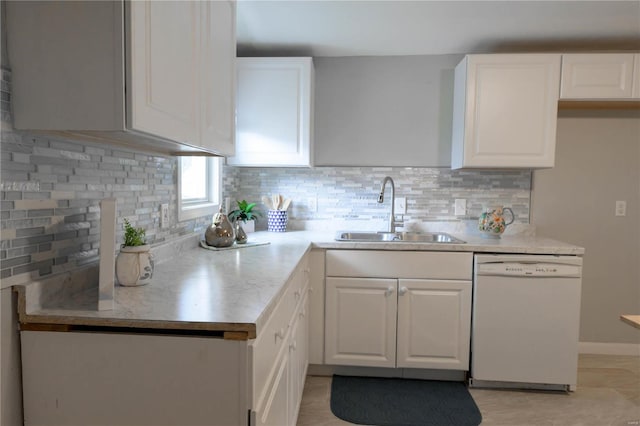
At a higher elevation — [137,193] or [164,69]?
[164,69]

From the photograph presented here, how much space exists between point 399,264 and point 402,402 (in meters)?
0.75

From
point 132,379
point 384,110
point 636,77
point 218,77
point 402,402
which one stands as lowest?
point 402,402

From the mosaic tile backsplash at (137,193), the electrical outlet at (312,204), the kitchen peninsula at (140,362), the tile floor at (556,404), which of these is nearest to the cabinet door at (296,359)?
the tile floor at (556,404)

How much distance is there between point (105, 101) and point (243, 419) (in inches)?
31.4

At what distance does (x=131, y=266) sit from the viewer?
3.98 feet

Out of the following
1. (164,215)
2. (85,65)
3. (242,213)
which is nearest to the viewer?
(85,65)

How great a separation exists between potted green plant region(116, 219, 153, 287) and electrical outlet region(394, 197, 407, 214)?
78.3 inches

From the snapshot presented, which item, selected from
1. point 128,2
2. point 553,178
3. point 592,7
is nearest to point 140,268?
point 128,2

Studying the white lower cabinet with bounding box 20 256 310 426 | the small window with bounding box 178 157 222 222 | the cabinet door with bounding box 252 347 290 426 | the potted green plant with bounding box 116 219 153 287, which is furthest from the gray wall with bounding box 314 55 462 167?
the white lower cabinet with bounding box 20 256 310 426

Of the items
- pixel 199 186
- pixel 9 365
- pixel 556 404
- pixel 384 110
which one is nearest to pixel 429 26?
pixel 384 110

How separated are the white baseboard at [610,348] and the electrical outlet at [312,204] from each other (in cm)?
214

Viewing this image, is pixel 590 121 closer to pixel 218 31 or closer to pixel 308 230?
pixel 308 230

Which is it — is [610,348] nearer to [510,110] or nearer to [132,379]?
[510,110]

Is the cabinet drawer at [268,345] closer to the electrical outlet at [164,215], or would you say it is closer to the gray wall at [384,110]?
the electrical outlet at [164,215]
